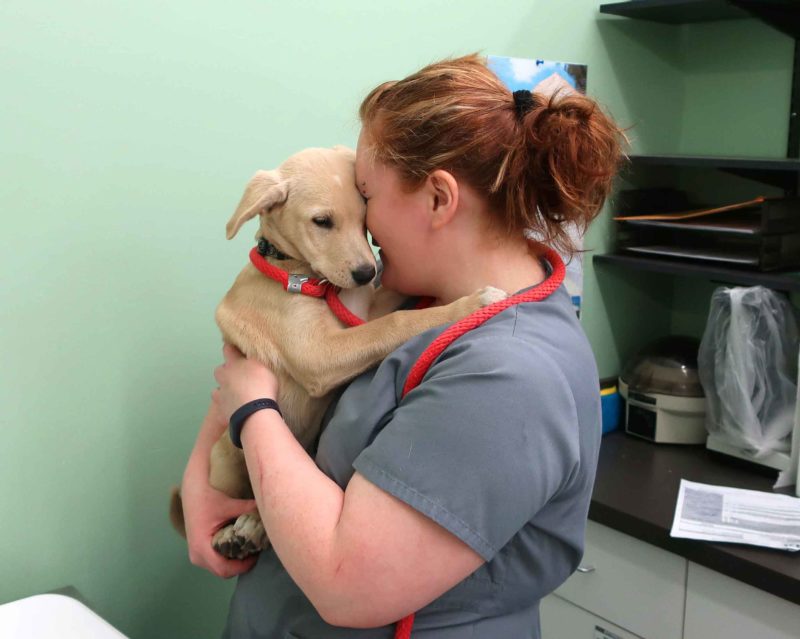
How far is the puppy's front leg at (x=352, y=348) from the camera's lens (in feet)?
3.65

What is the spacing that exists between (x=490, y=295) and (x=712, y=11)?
1.44 metres

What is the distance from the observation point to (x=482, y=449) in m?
0.81

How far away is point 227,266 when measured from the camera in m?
1.53

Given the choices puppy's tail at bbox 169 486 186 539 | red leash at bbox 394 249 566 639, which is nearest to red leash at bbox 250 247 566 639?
red leash at bbox 394 249 566 639

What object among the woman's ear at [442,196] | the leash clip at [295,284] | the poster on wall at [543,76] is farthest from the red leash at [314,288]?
the poster on wall at [543,76]

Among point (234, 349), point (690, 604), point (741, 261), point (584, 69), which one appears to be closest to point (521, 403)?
point (234, 349)

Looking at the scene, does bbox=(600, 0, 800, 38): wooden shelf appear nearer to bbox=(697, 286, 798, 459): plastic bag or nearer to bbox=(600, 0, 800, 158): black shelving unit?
bbox=(600, 0, 800, 158): black shelving unit

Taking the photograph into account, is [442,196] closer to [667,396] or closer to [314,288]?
[314,288]

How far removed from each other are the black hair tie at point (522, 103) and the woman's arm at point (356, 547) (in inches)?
19.5

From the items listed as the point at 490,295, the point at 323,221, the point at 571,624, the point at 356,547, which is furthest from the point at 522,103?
the point at 571,624

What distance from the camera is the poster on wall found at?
1.88 m

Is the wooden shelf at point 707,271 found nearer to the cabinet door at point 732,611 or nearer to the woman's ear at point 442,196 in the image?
the cabinet door at point 732,611

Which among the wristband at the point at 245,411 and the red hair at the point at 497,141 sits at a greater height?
the red hair at the point at 497,141

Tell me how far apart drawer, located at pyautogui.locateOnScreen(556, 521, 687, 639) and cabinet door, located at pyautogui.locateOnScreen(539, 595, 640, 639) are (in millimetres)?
18
